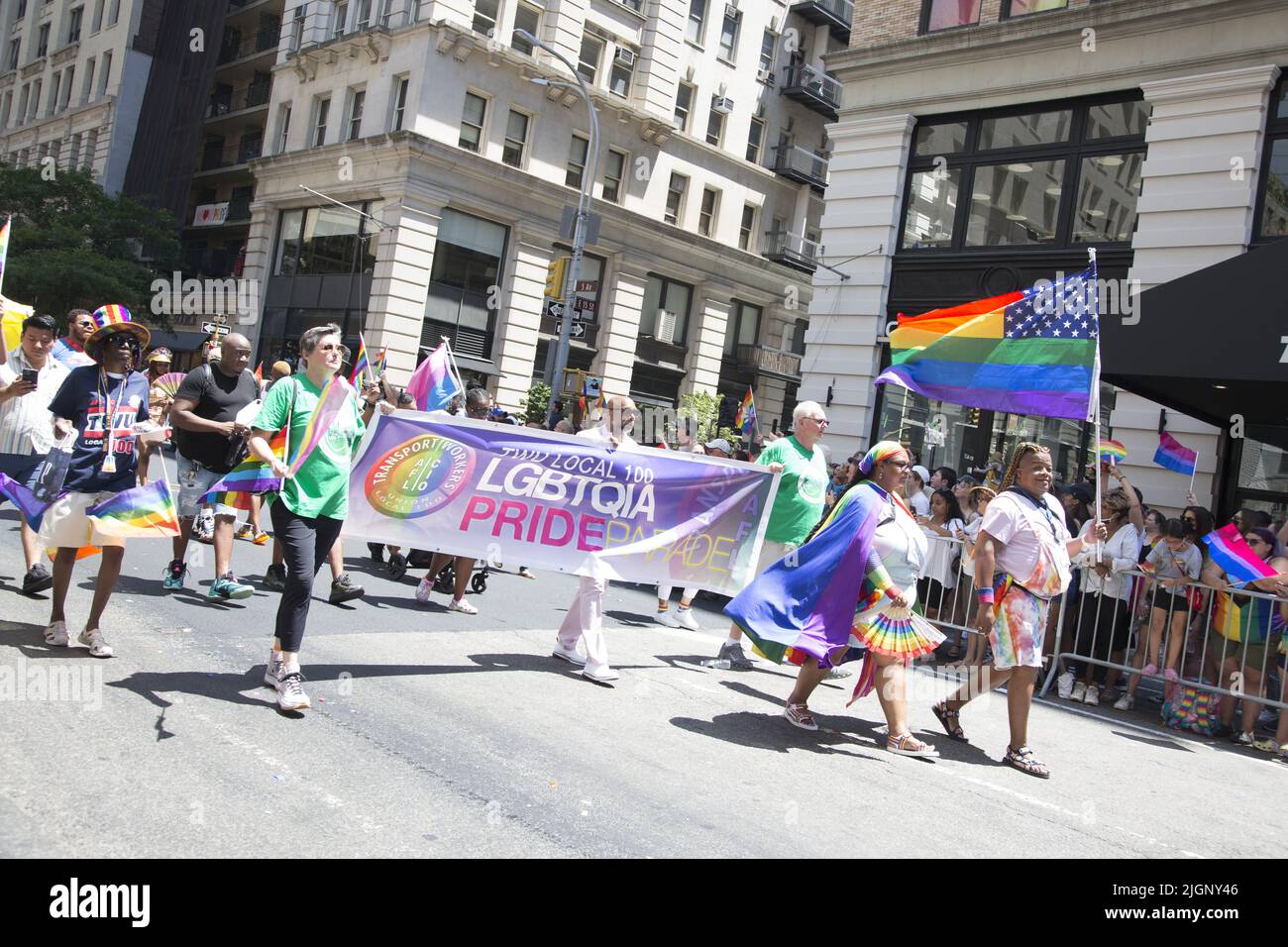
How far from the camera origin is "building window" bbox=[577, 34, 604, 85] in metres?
34.8

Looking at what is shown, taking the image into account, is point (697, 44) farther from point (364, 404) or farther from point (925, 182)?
point (364, 404)

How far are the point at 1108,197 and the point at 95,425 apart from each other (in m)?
15.3

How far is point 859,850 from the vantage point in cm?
482

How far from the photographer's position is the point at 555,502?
307 inches

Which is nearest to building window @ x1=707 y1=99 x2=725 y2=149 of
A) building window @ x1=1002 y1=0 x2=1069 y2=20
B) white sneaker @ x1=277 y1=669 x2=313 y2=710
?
building window @ x1=1002 y1=0 x2=1069 y2=20

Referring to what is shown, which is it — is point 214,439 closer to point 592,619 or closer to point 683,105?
Answer: point 592,619

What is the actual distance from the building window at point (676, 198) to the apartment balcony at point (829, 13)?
8.98m

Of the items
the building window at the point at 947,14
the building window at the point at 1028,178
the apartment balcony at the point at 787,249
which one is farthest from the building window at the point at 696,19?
the building window at the point at 1028,178

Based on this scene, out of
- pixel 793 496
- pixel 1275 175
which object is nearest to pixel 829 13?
pixel 1275 175

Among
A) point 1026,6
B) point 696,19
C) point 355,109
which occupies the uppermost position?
point 696,19

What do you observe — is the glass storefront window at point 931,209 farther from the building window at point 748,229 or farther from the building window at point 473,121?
the building window at point 748,229

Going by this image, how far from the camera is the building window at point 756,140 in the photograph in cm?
4034

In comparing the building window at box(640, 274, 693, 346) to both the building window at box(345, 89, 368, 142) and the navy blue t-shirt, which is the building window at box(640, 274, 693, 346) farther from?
the navy blue t-shirt
